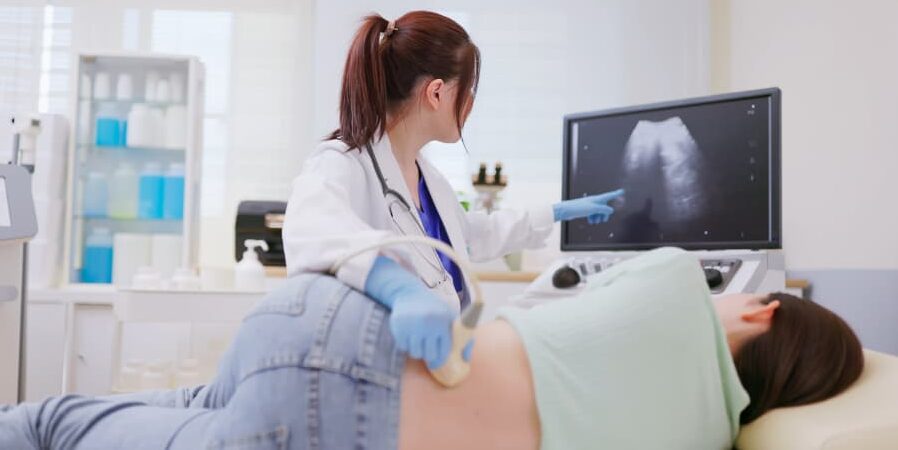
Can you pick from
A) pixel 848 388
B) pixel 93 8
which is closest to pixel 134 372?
pixel 93 8

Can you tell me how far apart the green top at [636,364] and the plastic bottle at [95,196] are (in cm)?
281

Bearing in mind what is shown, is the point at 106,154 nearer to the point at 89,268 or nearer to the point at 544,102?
the point at 89,268

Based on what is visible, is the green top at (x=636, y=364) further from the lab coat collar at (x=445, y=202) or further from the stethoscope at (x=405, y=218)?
the lab coat collar at (x=445, y=202)

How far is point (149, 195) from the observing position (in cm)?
358

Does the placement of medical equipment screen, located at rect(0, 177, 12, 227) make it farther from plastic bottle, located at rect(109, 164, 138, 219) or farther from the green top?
the green top

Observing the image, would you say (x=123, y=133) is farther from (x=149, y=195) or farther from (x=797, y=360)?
(x=797, y=360)

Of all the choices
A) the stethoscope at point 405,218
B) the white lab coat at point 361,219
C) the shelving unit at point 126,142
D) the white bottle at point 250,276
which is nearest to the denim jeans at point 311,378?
the white lab coat at point 361,219

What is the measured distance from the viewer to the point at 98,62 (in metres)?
3.57

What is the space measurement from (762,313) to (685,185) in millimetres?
967

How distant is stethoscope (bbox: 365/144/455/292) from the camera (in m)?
1.71

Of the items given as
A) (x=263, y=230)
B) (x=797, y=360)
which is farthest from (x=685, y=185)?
(x=263, y=230)

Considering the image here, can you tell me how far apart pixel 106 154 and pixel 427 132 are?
220 centimetres

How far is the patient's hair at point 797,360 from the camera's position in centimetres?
118

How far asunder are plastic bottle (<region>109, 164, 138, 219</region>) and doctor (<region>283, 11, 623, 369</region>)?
2.00 m
